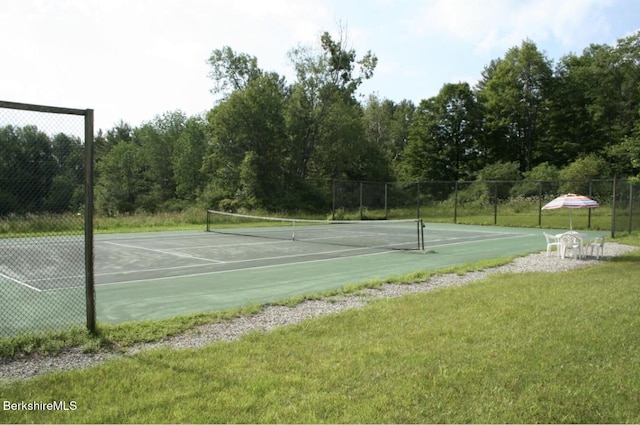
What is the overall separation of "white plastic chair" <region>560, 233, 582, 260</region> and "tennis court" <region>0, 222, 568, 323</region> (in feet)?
5.37

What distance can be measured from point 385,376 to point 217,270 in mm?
6617

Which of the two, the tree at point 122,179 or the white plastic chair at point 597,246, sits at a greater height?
the tree at point 122,179

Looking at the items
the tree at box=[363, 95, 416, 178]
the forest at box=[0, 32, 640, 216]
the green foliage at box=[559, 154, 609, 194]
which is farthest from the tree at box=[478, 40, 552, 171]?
the tree at box=[363, 95, 416, 178]

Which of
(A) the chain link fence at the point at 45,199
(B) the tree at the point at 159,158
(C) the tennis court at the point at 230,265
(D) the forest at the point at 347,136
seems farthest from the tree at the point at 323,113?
(A) the chain link fence at the point at 45,199

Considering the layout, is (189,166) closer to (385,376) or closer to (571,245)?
(571,245)

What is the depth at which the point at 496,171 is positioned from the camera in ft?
139

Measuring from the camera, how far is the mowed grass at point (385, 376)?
3219 millimetres

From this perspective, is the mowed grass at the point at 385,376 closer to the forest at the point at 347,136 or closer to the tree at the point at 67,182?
the tree at the point at 67,182

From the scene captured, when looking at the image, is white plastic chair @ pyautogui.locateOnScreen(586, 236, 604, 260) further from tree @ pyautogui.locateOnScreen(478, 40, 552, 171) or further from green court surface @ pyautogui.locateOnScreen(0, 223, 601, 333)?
tree @ pyautogui.locateOnScreen(478, 40, 552, 171)

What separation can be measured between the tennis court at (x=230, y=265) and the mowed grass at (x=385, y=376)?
2177mm

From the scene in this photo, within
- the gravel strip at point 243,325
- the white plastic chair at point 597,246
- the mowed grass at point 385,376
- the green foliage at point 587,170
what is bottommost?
the gravel strip at point 243,325

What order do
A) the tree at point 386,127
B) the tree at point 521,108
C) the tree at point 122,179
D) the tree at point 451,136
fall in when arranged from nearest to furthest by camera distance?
the tree at point 122,179 → the tree at point 521,108 → the tree at point 451,136 → the tree at point 386,127

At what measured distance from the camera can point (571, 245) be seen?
1160cm

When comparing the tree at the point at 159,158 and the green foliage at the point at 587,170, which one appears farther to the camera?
the tree at the point at 159,158
